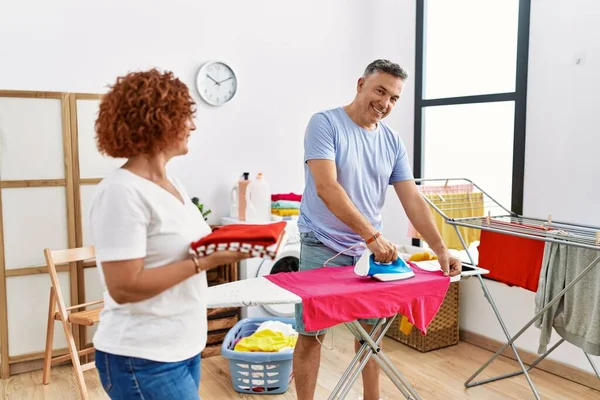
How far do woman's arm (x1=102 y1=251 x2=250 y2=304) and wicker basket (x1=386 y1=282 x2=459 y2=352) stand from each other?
8.40ft

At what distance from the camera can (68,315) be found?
3090mm

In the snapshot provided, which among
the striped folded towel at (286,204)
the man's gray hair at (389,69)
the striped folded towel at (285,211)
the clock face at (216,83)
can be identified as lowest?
the striped folded towel at (285,211)

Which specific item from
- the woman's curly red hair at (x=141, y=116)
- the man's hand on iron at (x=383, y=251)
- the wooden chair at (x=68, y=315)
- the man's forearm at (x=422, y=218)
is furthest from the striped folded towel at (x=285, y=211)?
the woman's curly red hair at (x=141, y=116)

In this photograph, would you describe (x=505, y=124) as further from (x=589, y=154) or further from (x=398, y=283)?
(x=398, y=283)

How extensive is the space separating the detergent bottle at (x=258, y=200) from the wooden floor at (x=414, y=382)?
91cm

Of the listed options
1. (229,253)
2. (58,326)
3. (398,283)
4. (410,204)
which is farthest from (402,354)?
(229,253)

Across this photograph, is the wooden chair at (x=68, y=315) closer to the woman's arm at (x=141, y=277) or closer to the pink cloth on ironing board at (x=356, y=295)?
the pink cloth on ironing board at (x=356, y=295)

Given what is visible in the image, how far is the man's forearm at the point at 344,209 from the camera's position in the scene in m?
2.07

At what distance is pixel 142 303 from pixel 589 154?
8.32 ft

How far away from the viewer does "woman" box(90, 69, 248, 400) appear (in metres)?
1.16

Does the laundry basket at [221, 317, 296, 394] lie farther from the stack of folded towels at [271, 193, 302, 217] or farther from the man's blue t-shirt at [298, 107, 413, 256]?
the stack of folded towels at [271, 193, 302, 217]

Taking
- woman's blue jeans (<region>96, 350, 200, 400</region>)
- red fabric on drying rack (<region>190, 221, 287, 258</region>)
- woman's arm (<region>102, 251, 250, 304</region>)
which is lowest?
woman's blue jeans (<region>96, 350, 200, 400</region>)

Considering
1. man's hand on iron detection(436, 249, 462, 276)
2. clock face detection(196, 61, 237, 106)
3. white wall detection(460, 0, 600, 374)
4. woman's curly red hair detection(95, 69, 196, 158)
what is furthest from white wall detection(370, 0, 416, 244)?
woman's curly red hair detection(95, 69, 196, 158)

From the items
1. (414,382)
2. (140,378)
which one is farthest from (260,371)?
(140,378)
